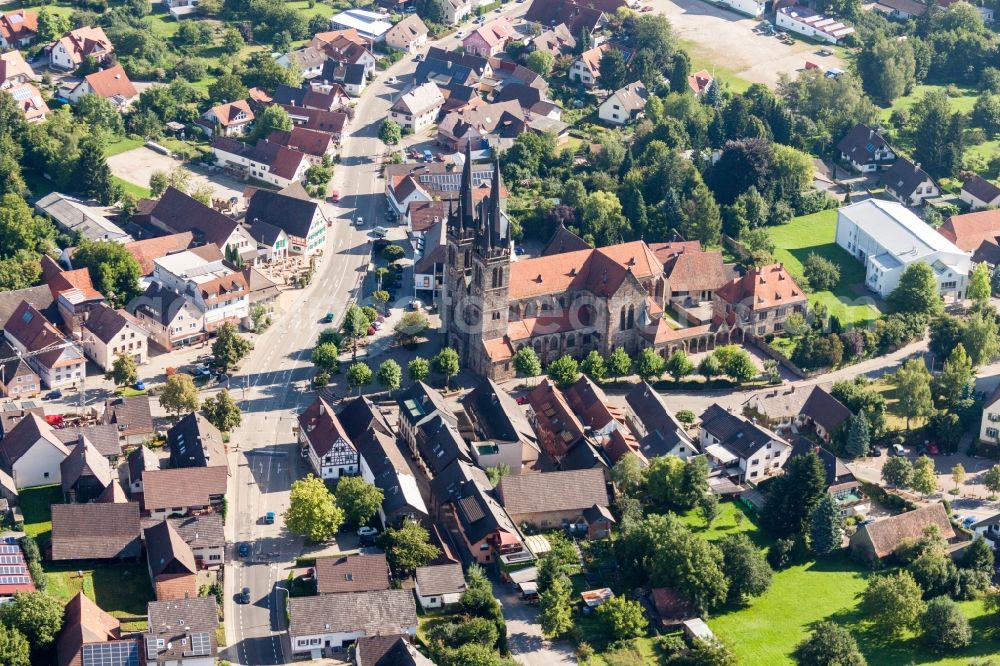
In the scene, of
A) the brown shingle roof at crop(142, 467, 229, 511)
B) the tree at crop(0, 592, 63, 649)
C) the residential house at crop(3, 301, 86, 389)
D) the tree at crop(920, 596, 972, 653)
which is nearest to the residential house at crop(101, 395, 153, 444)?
the residential house at crop(3, 301, 86, 389)

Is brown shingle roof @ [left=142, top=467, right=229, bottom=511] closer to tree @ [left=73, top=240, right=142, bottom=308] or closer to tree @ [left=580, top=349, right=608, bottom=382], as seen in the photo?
tree @ [left=73, top=240, right=142, bottom=308]

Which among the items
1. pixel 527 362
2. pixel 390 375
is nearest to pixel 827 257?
pixel 527 362

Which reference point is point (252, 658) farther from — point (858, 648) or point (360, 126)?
point (360, 126)

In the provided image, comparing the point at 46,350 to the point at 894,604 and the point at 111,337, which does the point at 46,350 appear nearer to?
the point at 111,337

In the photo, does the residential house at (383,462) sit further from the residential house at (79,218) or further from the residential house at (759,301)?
the residential house at (79,218)

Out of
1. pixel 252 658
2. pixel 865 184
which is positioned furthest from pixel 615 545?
pixel 865 184

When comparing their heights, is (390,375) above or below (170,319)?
above
